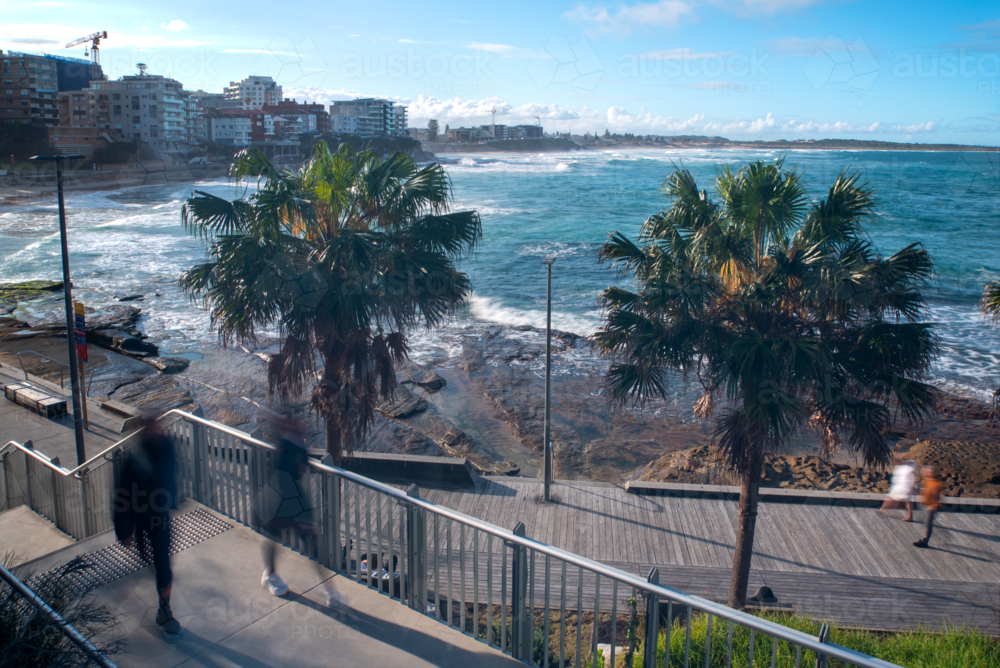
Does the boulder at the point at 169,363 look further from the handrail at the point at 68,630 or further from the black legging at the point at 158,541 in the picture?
the handrail at the point at 68,630

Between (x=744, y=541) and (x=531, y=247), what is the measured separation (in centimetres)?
4895

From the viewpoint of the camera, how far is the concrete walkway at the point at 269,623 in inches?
163

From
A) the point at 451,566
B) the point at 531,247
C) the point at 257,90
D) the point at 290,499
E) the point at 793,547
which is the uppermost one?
the point at 257,90

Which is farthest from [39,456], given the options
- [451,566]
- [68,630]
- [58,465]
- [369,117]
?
[369,117]

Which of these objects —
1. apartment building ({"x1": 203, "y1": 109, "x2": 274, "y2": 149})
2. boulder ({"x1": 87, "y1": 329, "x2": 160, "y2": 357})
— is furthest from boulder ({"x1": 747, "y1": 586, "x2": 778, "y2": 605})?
apartment building ({"x1": 203, "y1": 109, "x2": 274, "y2": 149})

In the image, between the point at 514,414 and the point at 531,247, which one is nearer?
the point at 514,414

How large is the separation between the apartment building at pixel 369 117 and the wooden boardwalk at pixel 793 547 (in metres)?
132

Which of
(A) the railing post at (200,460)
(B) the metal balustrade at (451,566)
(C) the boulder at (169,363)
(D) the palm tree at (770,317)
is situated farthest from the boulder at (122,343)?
(A) the railing post at (200,460)

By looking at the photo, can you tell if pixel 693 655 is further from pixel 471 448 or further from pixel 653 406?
pixel 653 406

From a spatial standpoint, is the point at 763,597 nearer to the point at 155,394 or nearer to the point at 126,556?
the point at 126,556

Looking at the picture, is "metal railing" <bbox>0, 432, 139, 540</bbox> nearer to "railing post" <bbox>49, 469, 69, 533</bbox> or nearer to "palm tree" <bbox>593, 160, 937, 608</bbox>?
"railing post" <bbox>49, 469, 69, 533</bbox>

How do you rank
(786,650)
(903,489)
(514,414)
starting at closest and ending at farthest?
(786,650) < (903,489) < (514,414)

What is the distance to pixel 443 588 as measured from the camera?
9641 millimetres

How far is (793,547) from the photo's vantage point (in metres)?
11.8
